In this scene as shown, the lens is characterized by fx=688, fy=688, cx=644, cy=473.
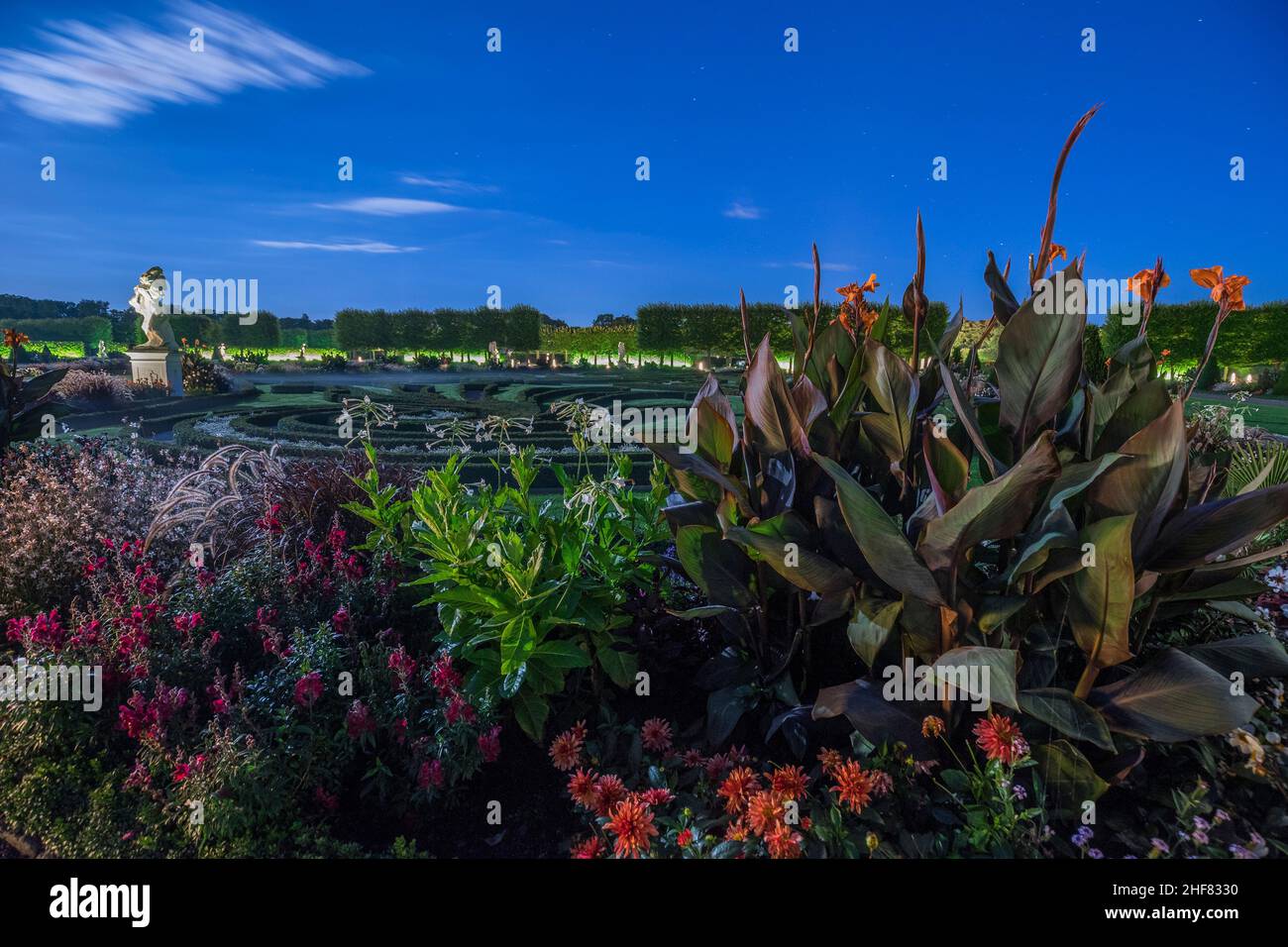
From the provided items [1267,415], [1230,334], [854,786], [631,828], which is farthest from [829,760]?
[1230,334]

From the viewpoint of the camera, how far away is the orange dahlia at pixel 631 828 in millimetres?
1707

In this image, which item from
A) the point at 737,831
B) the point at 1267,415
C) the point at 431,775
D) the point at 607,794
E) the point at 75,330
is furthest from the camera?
the point at 75,330

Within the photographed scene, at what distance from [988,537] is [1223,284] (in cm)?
109

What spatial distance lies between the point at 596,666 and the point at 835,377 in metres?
1.32

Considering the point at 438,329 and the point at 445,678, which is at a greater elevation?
the point at 438,329

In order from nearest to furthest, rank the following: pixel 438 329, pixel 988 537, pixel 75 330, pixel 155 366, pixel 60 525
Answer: pixel 988 537
pixel 60 525
pixel 155 366
pixel 75 330
pixel 438 329

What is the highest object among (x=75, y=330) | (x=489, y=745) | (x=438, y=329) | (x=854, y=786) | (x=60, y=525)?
(x=438, y=329)

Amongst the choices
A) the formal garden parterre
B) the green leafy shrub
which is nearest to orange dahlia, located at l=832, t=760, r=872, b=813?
the formal garden parterre

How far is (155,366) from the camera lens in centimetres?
1631

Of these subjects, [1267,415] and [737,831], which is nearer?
[737,831]

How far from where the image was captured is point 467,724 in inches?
87.1

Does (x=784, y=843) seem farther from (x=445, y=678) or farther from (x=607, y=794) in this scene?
(x=445, y=678)

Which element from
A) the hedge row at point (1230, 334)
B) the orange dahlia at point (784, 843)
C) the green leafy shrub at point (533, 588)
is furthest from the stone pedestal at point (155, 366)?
the hedge row at point (1230, 334)

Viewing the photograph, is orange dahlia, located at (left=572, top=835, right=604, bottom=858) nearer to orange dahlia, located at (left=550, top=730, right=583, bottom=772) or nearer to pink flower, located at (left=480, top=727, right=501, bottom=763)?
orange dahlia, located at (left=550, top=730, right=583, bottom=772)
